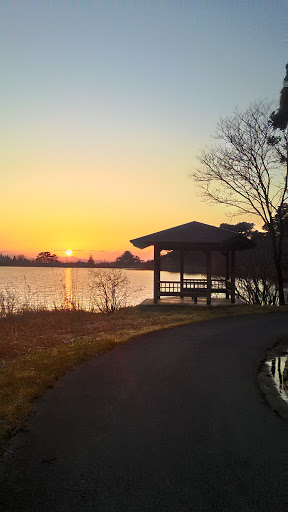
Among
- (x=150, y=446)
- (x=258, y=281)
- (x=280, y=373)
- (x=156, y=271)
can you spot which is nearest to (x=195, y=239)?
(x=156, y=271)

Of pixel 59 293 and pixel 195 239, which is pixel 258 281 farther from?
pixel 59 293

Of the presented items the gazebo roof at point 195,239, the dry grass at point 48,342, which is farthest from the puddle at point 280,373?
the gazebo roof at point 195,239

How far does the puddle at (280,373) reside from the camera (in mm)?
7396

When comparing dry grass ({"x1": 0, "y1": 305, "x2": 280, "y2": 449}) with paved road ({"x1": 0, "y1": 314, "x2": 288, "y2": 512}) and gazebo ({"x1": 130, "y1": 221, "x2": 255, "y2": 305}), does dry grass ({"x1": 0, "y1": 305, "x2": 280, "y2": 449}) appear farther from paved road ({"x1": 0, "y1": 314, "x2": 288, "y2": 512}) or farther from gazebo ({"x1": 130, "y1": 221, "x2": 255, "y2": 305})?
gazebo ({"x1": 130, "y1": 221, "x2": 255, "y2": 305})

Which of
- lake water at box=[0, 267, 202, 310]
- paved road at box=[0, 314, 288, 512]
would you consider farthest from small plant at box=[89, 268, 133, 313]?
paved road at box=[0, 314, 288, 512]

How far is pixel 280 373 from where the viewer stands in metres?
8.66

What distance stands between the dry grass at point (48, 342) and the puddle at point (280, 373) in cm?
397

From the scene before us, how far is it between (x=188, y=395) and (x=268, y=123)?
23297mm

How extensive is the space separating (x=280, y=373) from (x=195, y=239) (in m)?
14.7

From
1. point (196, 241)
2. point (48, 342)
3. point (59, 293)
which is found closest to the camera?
point (48, 342)

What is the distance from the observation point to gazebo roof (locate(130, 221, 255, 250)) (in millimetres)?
22891

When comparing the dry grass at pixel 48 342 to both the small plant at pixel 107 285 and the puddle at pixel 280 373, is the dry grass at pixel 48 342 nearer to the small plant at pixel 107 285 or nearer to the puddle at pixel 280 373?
the small plant at pixel 107 285

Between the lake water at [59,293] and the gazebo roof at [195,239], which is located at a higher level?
the gazebo roof at [195,239]

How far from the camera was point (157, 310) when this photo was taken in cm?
2266
